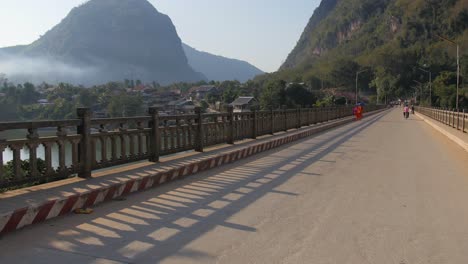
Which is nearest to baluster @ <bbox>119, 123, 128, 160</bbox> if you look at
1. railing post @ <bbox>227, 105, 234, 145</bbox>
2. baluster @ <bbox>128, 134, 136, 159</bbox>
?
baluster @ <bbox>128, 134, 136, 159</bbox>

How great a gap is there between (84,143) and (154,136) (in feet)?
7.89

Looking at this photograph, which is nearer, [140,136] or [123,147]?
[123,147]

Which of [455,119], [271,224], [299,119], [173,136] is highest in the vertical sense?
[173,136]

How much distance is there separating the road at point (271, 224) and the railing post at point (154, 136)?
1.16 metres

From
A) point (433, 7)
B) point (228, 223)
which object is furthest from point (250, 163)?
point (433, 7)

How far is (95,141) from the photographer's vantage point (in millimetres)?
8266

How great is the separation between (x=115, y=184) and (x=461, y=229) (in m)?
4.83

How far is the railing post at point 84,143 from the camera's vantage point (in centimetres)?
787

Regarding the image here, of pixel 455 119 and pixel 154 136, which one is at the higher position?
pixel 154 136

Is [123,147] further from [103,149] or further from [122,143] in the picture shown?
[103,149]

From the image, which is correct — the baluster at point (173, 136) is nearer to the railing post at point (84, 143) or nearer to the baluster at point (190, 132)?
the baluster at point (190, 132)

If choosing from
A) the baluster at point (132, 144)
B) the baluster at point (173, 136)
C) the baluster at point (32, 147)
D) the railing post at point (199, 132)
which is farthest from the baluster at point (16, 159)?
the railing post at point (199, 132)

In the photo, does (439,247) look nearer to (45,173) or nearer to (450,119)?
(45,173)

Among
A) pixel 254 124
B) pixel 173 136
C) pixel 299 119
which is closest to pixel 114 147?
pixel 173 136
